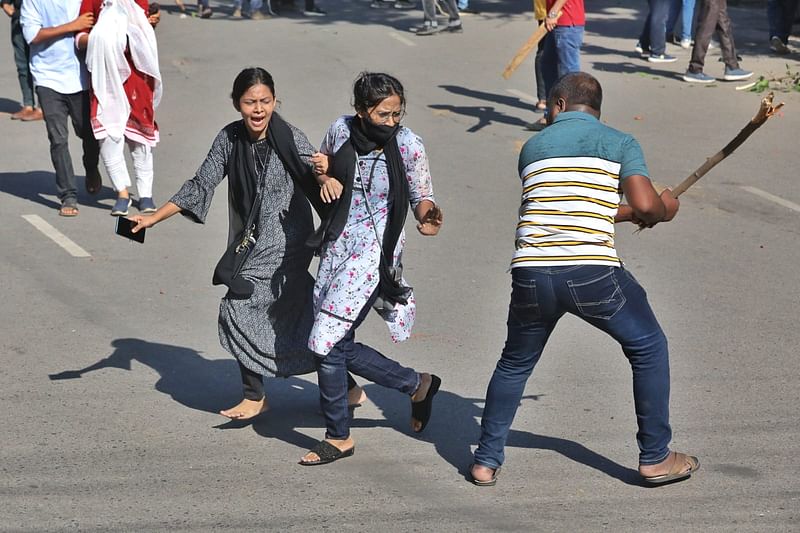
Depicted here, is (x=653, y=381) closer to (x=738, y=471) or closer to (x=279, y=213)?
(x=738, y=471)

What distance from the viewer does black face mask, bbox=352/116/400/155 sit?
510cm

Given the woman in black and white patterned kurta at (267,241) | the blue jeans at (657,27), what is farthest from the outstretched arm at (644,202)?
the blue jeans at (657,27)

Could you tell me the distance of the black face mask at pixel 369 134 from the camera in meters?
5.10

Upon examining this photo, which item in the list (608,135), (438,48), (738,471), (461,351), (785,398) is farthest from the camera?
(438,48)

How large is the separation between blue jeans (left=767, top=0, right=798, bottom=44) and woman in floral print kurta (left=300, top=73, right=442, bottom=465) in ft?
43.1

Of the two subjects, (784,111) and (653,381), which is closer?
(653,381)

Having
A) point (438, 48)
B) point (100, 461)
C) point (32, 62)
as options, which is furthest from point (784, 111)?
point (100, 461)

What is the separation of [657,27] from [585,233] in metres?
12.3

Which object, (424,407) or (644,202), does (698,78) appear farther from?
(644,202)

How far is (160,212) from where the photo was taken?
217 inches

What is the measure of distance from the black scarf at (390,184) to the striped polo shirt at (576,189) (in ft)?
1.95

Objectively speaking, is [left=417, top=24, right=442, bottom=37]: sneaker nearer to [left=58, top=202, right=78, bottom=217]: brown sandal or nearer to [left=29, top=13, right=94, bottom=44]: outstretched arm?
[left=29, top=13, right=94, bottom=44]: outstretched arm

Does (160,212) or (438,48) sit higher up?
(160,212)

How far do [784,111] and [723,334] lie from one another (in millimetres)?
7341
